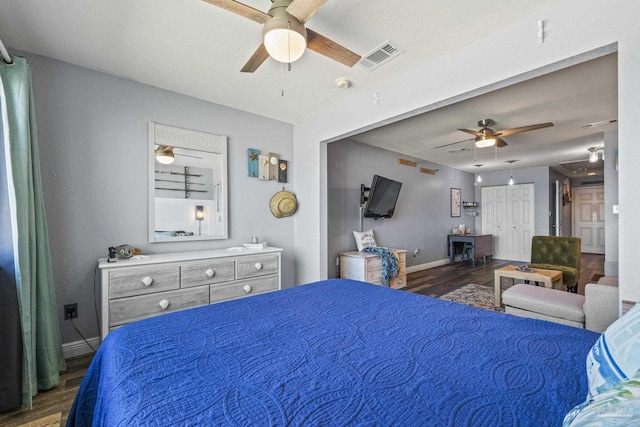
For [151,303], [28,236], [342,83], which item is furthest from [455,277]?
[28,236]

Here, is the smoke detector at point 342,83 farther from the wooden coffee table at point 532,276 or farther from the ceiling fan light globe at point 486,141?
the wooden coffee table at point 532,276

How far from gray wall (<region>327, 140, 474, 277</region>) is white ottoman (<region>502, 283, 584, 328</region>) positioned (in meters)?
2.40

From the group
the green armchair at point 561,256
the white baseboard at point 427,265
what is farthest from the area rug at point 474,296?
the white baseboard at point 427,265

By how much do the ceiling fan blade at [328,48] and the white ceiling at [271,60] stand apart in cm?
25

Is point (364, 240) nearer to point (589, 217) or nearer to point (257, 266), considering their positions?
point (257, 266)

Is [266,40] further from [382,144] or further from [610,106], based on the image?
[610,106]

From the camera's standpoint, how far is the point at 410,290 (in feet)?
15.0

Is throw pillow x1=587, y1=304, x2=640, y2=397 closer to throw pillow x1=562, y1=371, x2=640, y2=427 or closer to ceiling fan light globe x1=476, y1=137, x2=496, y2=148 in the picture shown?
throw pillow x1=562, y1=371, x2=640, y2=427

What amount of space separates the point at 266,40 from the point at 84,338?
2897 millimetres

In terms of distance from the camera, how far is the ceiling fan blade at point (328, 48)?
1.77 m

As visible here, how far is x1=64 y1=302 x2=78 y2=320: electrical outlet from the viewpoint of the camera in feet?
8.10

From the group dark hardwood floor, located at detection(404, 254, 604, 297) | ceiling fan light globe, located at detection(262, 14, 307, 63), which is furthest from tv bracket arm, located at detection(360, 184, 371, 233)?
ceiling fan light globe, located at detection(262, 14, 307, 63)

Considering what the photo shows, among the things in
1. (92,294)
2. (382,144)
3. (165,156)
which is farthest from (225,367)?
(382,144)

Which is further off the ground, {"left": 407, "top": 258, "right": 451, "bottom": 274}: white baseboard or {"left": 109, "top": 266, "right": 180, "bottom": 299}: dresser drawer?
{"left": 109, "top": 266, "right": 180, "bottom": 299}: dresser drawer
